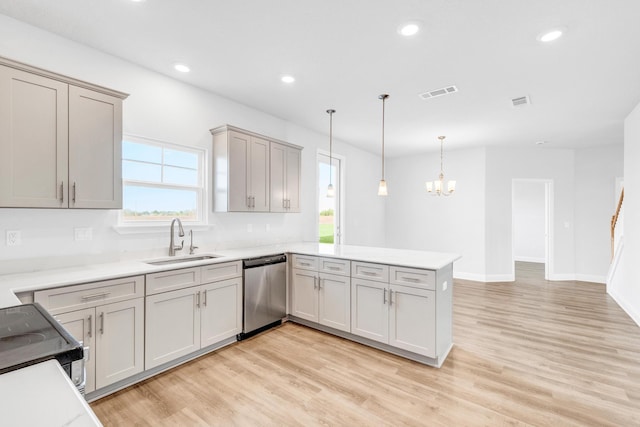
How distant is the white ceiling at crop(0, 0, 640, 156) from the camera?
2209mm

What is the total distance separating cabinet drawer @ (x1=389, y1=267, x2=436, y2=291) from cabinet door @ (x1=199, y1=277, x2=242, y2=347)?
162 cm

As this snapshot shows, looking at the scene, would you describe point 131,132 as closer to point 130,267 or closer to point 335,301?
point 130,267

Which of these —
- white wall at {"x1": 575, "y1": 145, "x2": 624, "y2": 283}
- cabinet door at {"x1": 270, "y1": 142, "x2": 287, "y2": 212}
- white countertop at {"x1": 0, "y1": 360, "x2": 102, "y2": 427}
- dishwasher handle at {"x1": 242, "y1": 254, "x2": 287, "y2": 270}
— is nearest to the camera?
white countertop at {"x1": 0, "y1": 360, "x2": 102, "y2": 427}

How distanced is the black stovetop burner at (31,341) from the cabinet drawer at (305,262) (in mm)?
2515

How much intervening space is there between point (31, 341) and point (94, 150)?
184 centimetres

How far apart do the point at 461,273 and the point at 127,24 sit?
6.79 meters

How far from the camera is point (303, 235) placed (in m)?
5.11

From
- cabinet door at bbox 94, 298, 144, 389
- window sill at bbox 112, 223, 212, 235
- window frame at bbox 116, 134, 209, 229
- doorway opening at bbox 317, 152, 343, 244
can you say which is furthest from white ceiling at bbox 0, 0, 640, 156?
cabinet door at bbox 94, 298, 144, 389

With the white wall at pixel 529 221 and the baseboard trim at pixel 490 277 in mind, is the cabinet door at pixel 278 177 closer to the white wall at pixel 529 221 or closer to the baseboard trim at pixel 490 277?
the baseboard trim at pixel 490 277

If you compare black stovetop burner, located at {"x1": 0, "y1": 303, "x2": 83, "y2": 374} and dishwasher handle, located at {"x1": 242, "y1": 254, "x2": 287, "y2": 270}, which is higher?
black stovetop burner, located at {"x1": 0, "y1": 303, "x2": 83, "y2": 374}

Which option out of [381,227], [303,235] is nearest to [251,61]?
[303,235]

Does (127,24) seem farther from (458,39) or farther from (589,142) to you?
(589,142)

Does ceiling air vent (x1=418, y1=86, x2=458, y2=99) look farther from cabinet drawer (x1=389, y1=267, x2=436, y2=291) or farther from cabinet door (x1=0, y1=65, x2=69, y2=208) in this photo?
cabinet door (x1=0, y1=65, x2=69, y2=208)

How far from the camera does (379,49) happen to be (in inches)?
107
